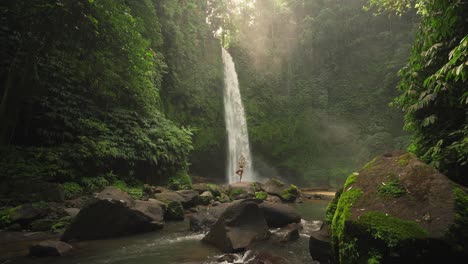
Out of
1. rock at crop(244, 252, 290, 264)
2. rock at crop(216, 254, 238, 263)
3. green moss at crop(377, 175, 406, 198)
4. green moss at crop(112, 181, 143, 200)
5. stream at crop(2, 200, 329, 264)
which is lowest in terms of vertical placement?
stream at crop(2, 200, 329, 264)

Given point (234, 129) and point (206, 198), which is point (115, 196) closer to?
point (206, 198)

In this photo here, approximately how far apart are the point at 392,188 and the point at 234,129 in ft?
71.1

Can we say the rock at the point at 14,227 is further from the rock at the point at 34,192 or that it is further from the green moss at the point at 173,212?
the green moss at the point at 173,212

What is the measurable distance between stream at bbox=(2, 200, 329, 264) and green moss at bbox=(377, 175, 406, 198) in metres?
1.88

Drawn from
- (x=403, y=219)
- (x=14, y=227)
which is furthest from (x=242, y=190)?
(x=403, y=219)

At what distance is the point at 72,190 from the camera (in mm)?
8859

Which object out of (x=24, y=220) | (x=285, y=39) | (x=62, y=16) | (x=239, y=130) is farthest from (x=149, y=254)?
(x=285, y=39)

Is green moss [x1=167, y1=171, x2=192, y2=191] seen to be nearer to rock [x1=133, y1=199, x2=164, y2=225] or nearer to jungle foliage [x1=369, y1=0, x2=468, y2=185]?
rock [x1=133, y1=199, x2=164, y2=225]

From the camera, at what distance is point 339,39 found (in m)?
30.1

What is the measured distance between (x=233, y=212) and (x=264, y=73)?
2532cm

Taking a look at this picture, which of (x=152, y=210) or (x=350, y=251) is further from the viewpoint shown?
(x=152, y=210)

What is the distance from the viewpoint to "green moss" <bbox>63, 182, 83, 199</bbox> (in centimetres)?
851

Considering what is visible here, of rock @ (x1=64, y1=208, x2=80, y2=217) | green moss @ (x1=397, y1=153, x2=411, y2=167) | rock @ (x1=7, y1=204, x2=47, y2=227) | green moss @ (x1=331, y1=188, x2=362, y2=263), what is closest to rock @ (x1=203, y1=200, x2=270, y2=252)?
green moss @ (x1=331, y1=188, x2=362, y2=263)

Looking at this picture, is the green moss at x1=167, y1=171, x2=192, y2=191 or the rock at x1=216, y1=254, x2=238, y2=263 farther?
the green moss at x1=167, y1=171, x2=192, y2=191
